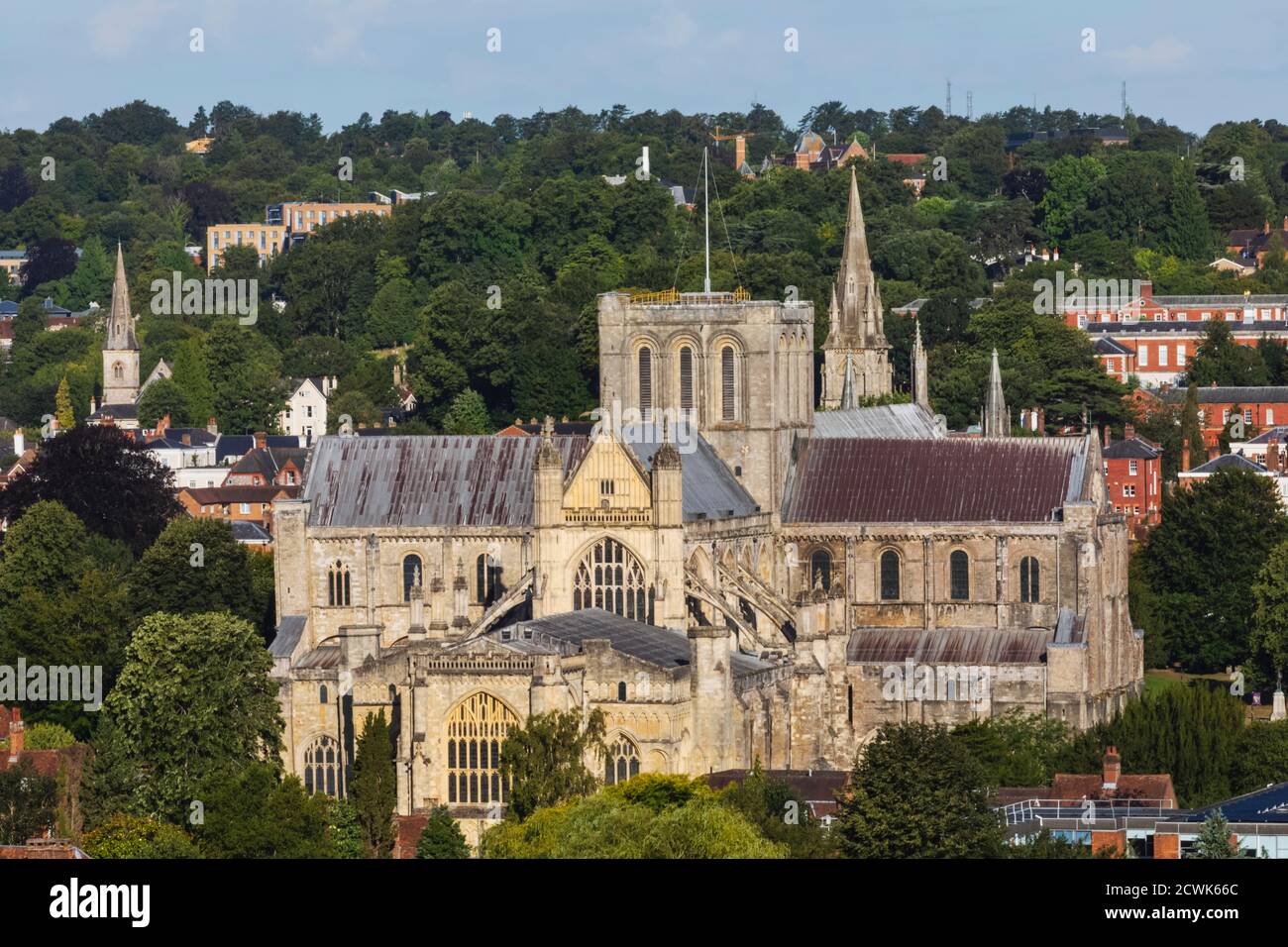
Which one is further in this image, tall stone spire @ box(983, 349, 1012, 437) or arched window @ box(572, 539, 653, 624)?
tall stone spire @ box(983, 349, 1012, 437)

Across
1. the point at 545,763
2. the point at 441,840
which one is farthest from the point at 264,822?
the point at 545,763

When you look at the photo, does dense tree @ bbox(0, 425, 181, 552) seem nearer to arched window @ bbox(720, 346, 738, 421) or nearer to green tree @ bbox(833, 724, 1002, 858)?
arched window @ bbox(720, 346, 738, 421)

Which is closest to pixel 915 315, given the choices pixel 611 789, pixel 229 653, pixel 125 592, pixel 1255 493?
pixel 1255 493

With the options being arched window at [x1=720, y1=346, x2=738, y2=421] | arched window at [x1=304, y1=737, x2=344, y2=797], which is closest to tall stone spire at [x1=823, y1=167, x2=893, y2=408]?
arched window at [x1=720, y1=346, x2=738, y2=421]

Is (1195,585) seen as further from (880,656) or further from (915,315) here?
(915,315)

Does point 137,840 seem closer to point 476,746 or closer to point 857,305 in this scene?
point 476,746
